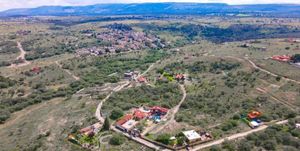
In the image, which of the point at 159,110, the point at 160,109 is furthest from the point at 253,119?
the point at 159,110

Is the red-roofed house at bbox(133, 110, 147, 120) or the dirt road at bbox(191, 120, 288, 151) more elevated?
the red-roofed house at bbox(133, 110, 147, 120)

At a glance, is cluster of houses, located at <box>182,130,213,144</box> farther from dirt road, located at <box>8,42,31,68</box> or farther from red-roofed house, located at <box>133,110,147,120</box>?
dirt road, located at <box>8,42,31,68</box>

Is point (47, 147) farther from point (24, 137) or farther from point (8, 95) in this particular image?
point (8, 95)

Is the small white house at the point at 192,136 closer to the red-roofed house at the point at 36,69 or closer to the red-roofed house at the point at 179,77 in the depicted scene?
the red-roofed house at the point at 179,77

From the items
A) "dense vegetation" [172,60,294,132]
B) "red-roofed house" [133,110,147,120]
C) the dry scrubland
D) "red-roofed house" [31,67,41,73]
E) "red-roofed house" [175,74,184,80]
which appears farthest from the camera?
"red-roofed house" [31,67,41,73]

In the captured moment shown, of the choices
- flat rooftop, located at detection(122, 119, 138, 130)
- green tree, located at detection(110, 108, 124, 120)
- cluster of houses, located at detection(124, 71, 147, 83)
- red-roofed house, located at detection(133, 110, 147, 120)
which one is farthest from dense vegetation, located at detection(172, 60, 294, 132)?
cluster of houses, located at detection(124, 71, 147, 83)

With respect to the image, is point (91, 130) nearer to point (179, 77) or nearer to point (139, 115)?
point (139, 115)

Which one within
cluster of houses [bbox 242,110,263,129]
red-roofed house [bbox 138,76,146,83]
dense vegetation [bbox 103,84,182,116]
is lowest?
red-roofed house [bbox 138,76,146,83]
